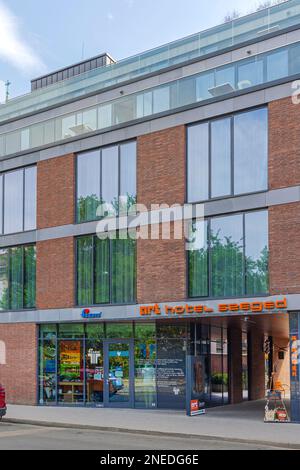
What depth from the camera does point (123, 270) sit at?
2472cm

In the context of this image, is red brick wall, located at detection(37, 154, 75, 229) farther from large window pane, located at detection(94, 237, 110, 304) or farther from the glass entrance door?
the glass entrance door

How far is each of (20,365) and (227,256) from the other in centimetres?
1031

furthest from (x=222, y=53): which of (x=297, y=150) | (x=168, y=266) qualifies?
(x=168, y=266)

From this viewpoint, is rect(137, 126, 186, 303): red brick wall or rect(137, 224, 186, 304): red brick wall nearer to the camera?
rect(137, 224, 186, 304): red brick wall

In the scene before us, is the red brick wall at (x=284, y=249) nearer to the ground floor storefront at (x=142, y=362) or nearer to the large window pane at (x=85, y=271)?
the ground floor storefront at (x=142, y=362)

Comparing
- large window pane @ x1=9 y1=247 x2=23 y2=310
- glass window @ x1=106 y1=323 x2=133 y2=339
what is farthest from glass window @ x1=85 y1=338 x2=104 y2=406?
large window pane @ x1=9 y1=247 x2=23 y2=310

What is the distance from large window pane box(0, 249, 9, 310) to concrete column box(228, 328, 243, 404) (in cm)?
934

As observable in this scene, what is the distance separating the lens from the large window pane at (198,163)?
22.8m

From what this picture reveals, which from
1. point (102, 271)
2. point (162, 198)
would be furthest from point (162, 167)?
point (102, 271)

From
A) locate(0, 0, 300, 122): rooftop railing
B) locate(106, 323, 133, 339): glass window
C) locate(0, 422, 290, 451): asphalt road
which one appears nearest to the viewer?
locate(0, 422, 290, 451): asphalt road

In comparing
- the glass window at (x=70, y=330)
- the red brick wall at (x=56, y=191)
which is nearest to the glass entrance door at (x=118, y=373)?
the glass window at (x=70, y=330)

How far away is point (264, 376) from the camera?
33.0m

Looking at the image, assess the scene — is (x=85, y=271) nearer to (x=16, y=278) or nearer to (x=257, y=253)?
(x=16, y=278)

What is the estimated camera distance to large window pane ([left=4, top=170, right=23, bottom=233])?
28.3 meters
